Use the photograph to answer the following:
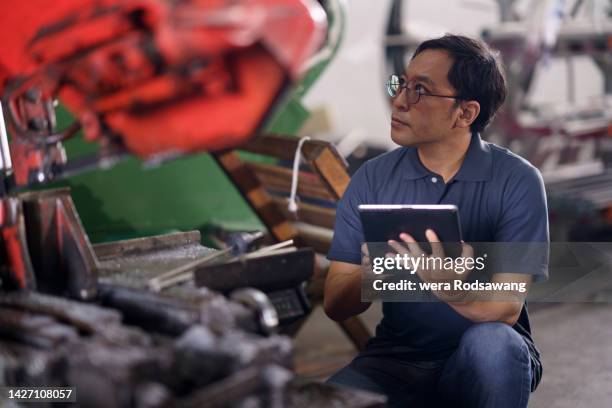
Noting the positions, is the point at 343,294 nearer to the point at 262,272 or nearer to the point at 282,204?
the point at 262,272

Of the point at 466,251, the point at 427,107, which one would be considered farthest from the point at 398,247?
the point at 427,107

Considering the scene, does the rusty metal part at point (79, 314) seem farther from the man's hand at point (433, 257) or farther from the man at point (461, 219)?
the man at point (461, 219)

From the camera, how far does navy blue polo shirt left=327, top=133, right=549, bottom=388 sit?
6.16ft

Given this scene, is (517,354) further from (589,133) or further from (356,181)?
(589,133)

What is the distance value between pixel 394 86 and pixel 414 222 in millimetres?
525

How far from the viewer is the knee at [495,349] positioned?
173cm

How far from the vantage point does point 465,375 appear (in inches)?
70.1

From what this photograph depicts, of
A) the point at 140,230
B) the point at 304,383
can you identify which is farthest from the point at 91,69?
the point at 140,230

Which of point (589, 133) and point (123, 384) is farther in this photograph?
point (589, 133)

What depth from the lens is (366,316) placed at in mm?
3895

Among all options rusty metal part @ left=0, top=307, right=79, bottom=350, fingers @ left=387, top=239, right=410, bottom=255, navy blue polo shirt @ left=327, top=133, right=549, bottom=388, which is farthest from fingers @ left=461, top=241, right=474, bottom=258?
rusty metal part @ left=0, top=307, right=79, bottom=350

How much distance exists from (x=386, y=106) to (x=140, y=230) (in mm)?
3169

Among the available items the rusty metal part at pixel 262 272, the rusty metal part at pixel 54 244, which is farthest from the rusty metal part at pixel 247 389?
the rusty metal part at pixel 54 244

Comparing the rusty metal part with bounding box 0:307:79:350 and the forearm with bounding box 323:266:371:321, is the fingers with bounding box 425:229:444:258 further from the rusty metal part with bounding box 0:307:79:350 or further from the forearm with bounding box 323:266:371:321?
the rusty metal part with bounding box 0:307:79:350
